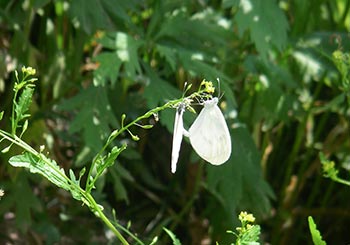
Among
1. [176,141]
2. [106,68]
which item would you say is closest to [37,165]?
[176,141]


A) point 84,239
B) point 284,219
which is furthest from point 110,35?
point 284,219

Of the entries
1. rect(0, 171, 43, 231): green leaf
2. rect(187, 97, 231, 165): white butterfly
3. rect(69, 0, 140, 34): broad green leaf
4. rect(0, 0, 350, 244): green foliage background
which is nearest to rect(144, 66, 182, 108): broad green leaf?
rect(0, 0, 350, 244): green foliage background

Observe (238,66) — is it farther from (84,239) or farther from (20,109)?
(20,109)

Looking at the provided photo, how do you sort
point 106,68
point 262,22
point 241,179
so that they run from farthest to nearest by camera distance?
point 241,179 → point 262,22 → point 106,68

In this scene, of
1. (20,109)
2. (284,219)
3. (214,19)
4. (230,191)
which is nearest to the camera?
(20,109)

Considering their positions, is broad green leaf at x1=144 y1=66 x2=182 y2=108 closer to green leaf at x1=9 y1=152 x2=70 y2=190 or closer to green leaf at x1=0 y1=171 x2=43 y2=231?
green leaf at x1=0 y1=171 x2=43 y2=231

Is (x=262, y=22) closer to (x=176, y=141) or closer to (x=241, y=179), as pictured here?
(x=241, y=179)

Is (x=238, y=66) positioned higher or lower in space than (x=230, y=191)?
higher
